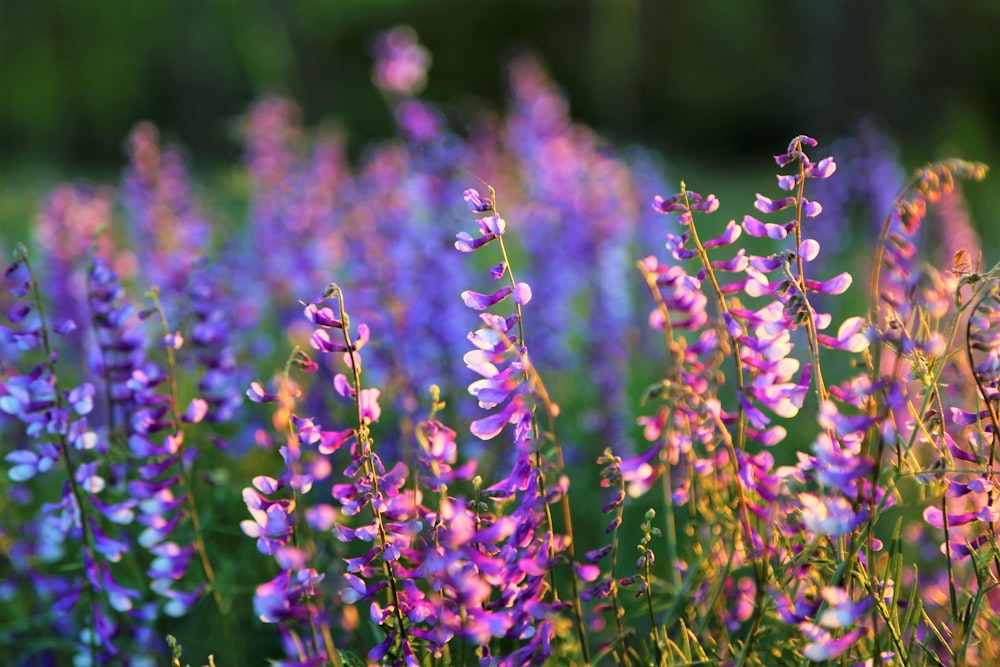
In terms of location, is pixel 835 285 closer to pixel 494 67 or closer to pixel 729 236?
pixel 729 236

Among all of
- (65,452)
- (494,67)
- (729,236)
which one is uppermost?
(729,236)

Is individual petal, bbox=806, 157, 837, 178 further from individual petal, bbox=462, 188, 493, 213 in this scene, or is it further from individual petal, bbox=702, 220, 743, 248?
individual petal, bbox=462, 188, 493, 213

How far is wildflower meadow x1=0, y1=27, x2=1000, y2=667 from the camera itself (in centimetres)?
149

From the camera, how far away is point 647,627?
2.85m

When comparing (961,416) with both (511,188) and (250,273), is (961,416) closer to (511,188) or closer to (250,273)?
(250,273)

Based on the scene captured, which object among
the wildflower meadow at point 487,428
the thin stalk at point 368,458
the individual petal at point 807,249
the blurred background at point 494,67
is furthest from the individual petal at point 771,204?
the blurred background at point 494,67

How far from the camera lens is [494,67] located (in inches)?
819

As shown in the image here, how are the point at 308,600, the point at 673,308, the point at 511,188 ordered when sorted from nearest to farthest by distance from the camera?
the point at 308,600 < the point at 673,308 < the point at 511,188

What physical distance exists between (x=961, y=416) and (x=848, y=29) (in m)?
13.3

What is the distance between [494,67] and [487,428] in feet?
66.4

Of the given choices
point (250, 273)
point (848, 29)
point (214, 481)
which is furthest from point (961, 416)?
point (848, 29)

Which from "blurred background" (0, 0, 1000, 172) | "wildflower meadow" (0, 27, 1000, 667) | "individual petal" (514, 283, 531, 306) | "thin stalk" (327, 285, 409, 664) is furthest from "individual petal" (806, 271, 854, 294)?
"blurred background" (0, 0, 1000, 172)

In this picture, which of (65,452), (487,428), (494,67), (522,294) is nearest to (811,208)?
(522,294)

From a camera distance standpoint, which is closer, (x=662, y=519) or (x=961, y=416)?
(x=961, y=416)
